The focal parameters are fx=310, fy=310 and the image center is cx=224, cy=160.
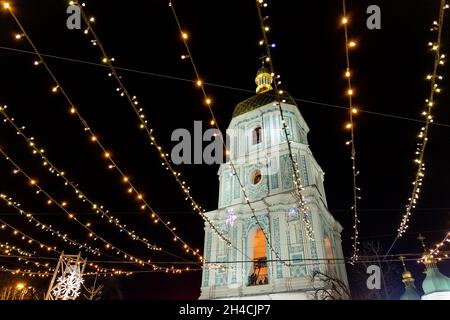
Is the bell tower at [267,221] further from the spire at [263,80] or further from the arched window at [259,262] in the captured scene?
the spire at [263,80]

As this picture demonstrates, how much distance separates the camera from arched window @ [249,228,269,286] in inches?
584

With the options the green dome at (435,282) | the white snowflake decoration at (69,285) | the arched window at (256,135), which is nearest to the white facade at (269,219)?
the arched window at (256,135)

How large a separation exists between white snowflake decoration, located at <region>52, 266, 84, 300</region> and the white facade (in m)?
5.92

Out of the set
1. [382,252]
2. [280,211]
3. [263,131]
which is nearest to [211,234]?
[280,211]

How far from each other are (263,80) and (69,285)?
18840 mm

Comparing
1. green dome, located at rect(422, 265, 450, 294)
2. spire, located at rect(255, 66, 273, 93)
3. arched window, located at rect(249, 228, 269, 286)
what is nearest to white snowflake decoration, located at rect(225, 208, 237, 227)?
arched window, located at rect(249, 228, 269, 286)

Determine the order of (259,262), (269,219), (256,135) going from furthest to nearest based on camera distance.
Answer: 1. (256,135)
2. (269,219)
3. (259,262)

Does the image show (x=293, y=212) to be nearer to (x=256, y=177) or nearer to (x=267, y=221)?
(x=267, y=221)

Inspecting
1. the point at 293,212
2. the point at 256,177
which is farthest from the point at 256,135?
the point at 293,212

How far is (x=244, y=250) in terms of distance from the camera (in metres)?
15.7

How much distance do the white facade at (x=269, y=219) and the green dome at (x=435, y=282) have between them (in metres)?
5.21

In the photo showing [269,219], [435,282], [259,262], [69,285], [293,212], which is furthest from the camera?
[435,282]

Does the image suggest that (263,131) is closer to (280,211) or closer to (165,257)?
(280,211)

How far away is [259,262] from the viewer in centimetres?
1434
